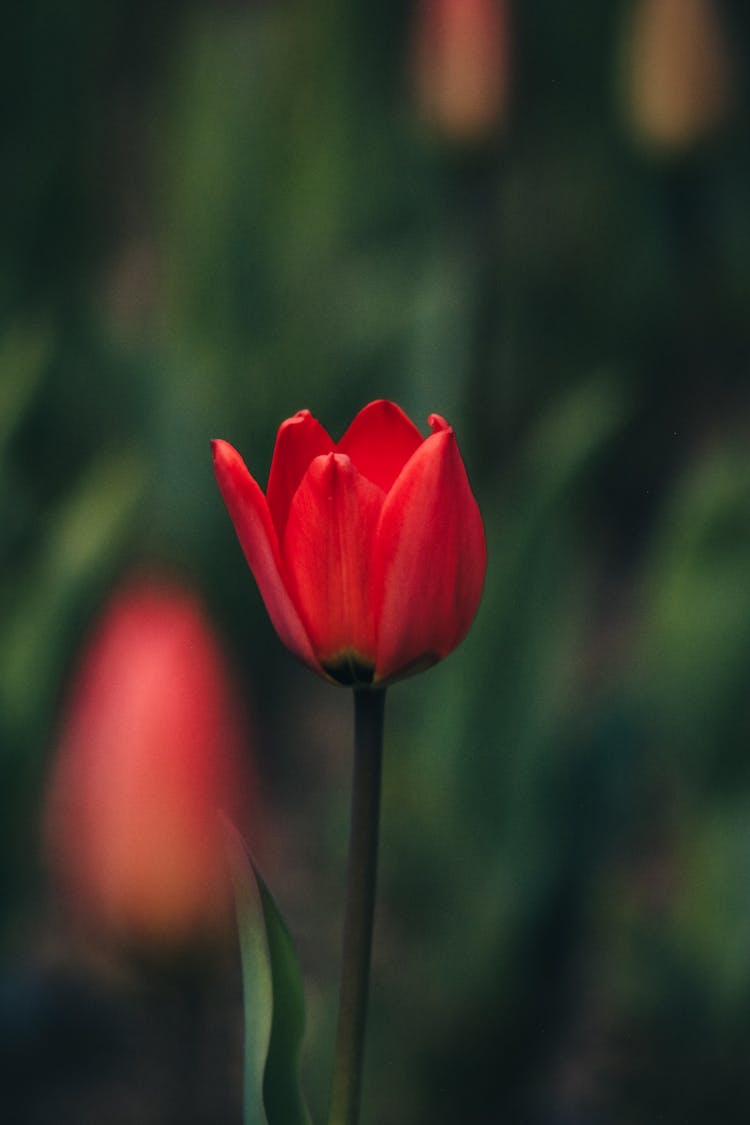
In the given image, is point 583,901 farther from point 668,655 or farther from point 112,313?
point 112,313

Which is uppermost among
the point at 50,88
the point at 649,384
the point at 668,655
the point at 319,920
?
the point at 50,88

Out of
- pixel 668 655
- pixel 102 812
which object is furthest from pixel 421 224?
pixel 102 812

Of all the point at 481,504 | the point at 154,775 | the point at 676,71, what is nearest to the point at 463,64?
the point at 676,71

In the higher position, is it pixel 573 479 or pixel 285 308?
pixel 285 308

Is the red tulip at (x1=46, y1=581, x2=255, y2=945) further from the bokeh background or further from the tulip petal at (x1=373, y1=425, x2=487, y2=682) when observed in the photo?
the tulip petal at (x1=373, y1=425, x2=487, y2=682)

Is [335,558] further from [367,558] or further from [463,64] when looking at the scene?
[463,64]

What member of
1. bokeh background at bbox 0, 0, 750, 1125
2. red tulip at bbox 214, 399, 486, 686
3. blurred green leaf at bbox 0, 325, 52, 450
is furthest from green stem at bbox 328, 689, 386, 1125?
blurred green leaf at bbox 0, 325, 52, 450
